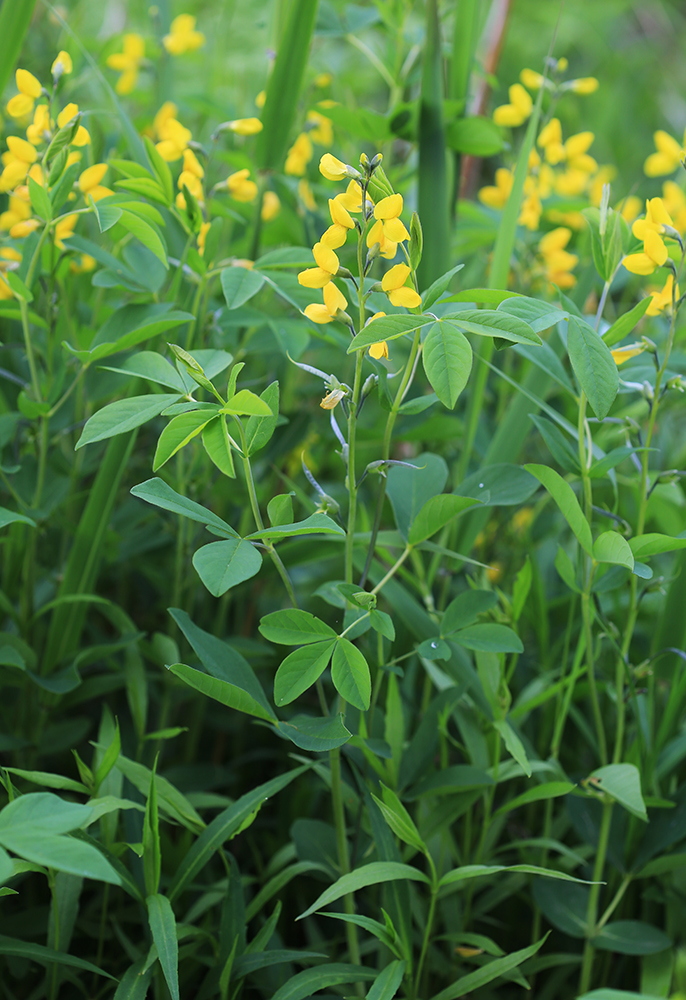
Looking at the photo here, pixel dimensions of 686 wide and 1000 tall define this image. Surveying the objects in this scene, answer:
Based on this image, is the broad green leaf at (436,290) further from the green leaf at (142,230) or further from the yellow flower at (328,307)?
the green leaf at (142,230)

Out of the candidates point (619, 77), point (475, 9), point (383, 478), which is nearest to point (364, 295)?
point (383, 478)

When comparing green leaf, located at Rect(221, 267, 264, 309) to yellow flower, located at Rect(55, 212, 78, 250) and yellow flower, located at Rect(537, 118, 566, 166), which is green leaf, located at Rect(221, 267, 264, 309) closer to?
yellow flower, located at Rect(55, 212, 78, 250)

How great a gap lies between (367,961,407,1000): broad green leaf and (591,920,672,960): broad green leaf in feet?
0.73

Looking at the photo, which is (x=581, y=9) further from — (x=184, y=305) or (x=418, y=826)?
(x=418, y=826)

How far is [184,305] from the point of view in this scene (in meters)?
0.74

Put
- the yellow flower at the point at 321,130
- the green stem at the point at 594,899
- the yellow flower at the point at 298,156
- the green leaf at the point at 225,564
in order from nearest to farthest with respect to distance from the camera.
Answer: the green leaf at the point at 225,564
the green stem at the point at 594,899
the yellow flower at the point at 298,156
the yellow flower at the point at 321,130

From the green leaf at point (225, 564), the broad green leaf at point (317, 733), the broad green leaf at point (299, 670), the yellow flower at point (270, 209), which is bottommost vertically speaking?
the broad green leaf at point (317, 733)

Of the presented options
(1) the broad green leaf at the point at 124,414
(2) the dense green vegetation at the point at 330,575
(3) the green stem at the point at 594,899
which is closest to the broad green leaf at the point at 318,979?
(2) the dense green vegetation at the point at 330,575

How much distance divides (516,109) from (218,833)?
954mm

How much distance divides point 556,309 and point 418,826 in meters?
0.49

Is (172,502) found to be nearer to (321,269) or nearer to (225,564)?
(225,564)

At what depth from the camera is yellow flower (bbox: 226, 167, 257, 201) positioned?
27.7 inches

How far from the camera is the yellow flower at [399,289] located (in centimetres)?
49

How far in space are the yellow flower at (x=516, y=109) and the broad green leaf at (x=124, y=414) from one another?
28.6 inches
